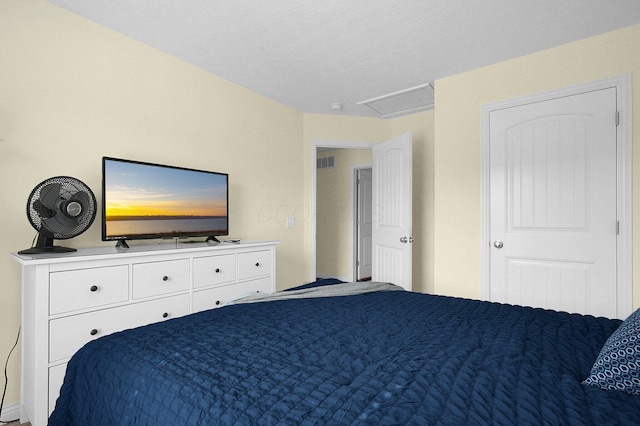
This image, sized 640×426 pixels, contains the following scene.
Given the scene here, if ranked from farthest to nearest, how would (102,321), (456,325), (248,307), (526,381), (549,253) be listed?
(549,253) → (102,321) → (248,307) → (456,325) → (526,381)

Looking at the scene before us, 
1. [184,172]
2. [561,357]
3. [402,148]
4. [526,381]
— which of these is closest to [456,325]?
[561,357]

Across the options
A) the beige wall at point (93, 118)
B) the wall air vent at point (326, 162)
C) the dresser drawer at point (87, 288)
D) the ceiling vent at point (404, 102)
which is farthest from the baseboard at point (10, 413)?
the wall air vent at point (326, 162)

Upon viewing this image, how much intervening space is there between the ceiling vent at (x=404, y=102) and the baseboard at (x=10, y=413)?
3764 mm

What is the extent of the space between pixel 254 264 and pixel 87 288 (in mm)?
1226

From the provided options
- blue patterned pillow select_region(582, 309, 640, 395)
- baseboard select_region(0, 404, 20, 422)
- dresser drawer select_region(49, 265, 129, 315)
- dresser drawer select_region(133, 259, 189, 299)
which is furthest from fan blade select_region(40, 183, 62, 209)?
blue patterned pillow select_region(582, 309, 640, 395)

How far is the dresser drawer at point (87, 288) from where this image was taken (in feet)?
5.41

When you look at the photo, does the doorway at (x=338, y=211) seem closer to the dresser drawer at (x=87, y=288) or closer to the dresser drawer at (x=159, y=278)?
the dresser drawer at (x=159, y=278)

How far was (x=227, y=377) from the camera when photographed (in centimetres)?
88

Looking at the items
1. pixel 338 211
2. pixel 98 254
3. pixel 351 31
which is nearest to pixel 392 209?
pixel 351 31

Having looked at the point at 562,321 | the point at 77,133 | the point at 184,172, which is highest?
the point at 77,133

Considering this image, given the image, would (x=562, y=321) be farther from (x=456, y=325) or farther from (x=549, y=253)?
(x=549, y=253)

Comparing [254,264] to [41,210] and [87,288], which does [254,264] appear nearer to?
[87,288]

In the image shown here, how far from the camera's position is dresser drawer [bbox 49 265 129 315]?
165 centimetres

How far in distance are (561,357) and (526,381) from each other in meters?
0.28
